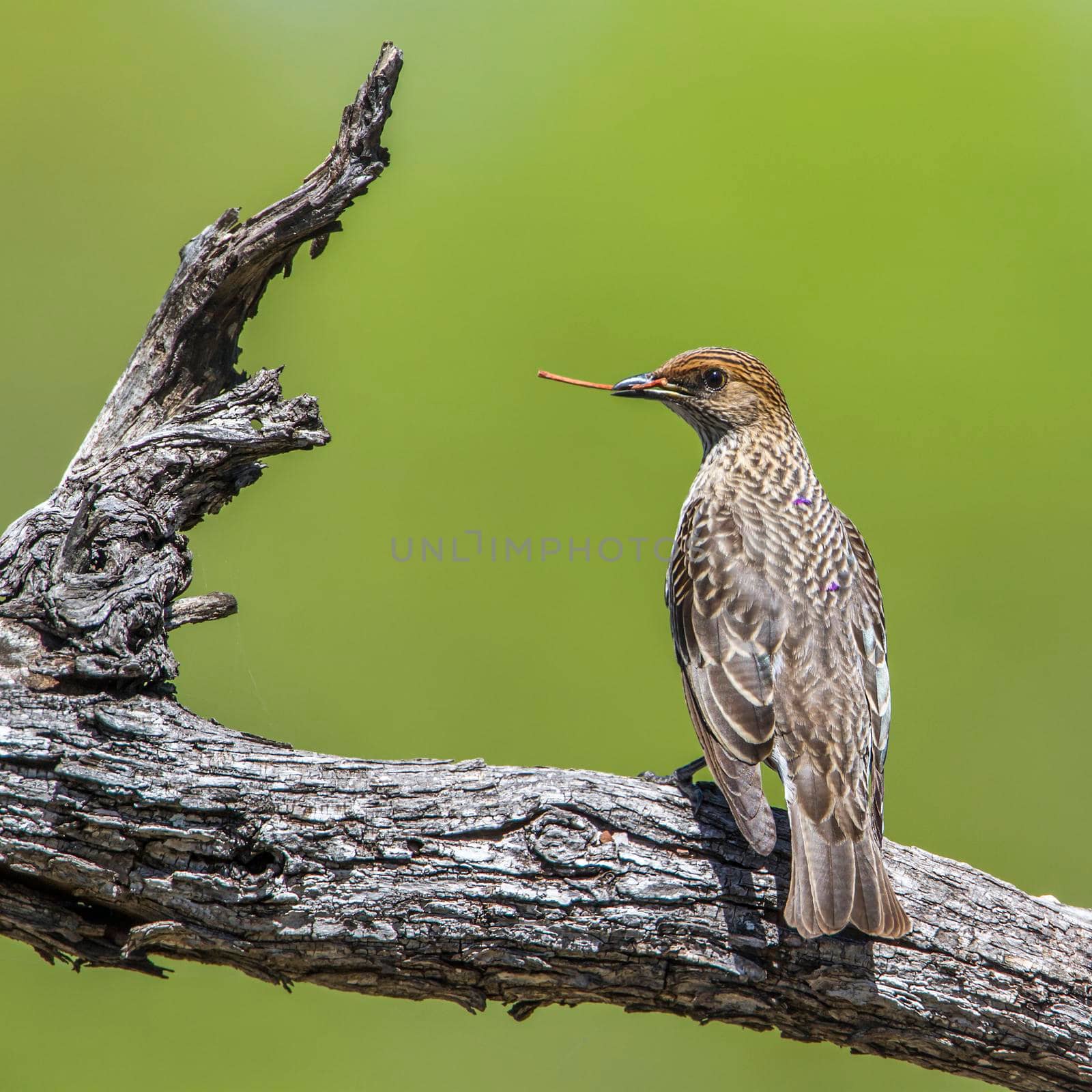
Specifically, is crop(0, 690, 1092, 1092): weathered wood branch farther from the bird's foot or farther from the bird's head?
the bird's head

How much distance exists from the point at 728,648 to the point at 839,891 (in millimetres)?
949

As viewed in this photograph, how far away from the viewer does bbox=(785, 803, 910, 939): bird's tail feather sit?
2986mm

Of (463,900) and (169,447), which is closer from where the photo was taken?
(463,900)

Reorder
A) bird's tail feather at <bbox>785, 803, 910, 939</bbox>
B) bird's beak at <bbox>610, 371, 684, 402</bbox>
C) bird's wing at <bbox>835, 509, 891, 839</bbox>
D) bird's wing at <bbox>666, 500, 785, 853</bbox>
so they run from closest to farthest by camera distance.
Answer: bird's tail feather at <bbox>785, 803, 910, 939</bbox>, bird's wing at <bbox>666, 500, 785, 853</bbox>, bird's wing at <bbox>835, 509, 891, 839</bbox>, bird's beak at <bbox>610, 371, 684, 402</bbox>

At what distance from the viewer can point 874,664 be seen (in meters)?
3.96

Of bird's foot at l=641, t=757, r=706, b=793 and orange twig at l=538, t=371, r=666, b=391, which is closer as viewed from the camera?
bird's foot at l=641, t=757, r=706, b=793

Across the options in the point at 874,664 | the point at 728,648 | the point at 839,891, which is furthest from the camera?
the point at 874,664

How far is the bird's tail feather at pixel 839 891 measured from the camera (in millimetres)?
2986

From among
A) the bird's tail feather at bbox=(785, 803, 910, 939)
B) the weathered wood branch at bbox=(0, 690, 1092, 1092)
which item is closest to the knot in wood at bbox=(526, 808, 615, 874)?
the weathered wood branch at bbox=(0, 690, 1092, 1092)

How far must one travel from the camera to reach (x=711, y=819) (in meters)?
3.31

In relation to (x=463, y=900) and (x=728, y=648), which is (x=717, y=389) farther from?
(x=463, y=900)

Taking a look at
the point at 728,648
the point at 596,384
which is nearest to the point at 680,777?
the point at 728,648

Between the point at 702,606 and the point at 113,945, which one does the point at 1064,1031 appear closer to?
the point at 702,606

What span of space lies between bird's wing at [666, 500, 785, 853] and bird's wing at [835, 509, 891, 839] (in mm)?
339
